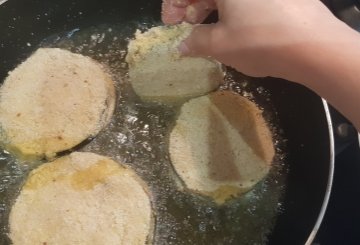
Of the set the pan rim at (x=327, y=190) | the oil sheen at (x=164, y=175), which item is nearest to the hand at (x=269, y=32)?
the pan rim at (x=327, y=190)

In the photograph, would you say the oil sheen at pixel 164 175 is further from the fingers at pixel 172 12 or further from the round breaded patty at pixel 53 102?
the fingers at pixel 172 12

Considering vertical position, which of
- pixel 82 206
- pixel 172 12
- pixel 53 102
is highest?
pixel 172 12

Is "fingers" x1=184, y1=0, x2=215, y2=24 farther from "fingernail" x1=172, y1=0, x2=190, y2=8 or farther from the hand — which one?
the hand

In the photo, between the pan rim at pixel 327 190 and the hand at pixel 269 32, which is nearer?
the hand at pixel 269 32

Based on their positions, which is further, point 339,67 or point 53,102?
point 53,102

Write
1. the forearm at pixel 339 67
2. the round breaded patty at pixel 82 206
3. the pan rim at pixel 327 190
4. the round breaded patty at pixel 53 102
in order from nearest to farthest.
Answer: the forearm at pixel 339 67 < the pan rim at pixel 327 190 < the round breaded patty at pixel 82 206 < the round breaded patty at pixel 53 102

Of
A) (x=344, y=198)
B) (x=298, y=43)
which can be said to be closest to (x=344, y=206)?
(x=344, y=198)

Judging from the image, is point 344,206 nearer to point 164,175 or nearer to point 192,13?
point 164,175
